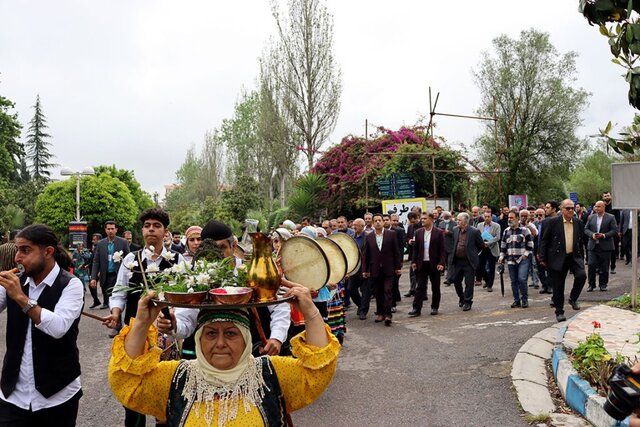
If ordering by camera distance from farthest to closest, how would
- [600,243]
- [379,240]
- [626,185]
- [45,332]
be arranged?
[600,243] < [379,240] < [626,185] < [45,332]

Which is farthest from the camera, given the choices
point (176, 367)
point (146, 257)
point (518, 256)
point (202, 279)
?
point (518, 256)

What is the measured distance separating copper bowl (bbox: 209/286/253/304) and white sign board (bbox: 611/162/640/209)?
854 centimetres

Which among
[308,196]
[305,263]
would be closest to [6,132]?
[308,196]

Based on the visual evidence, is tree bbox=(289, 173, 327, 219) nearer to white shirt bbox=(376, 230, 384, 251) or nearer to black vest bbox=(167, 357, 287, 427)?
white shirt bbox=(376, 230, 384, 251)

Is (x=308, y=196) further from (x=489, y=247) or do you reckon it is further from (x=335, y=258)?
(x=335, y=258)

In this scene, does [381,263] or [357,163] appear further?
[357,163]

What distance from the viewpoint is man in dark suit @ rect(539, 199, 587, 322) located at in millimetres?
10078

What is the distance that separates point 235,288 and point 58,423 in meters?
1.98

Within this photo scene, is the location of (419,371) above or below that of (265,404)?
below

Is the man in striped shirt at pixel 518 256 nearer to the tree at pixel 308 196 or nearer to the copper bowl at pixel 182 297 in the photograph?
the copper bowl at pixel 182 297

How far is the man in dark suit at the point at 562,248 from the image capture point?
33.1ft

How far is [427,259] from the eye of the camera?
11.6 m

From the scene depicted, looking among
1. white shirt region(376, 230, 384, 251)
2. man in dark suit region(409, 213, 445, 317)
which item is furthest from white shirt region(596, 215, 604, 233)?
white shirt region(376, 230, 384, 251)

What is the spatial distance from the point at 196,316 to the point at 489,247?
37.2 feet
